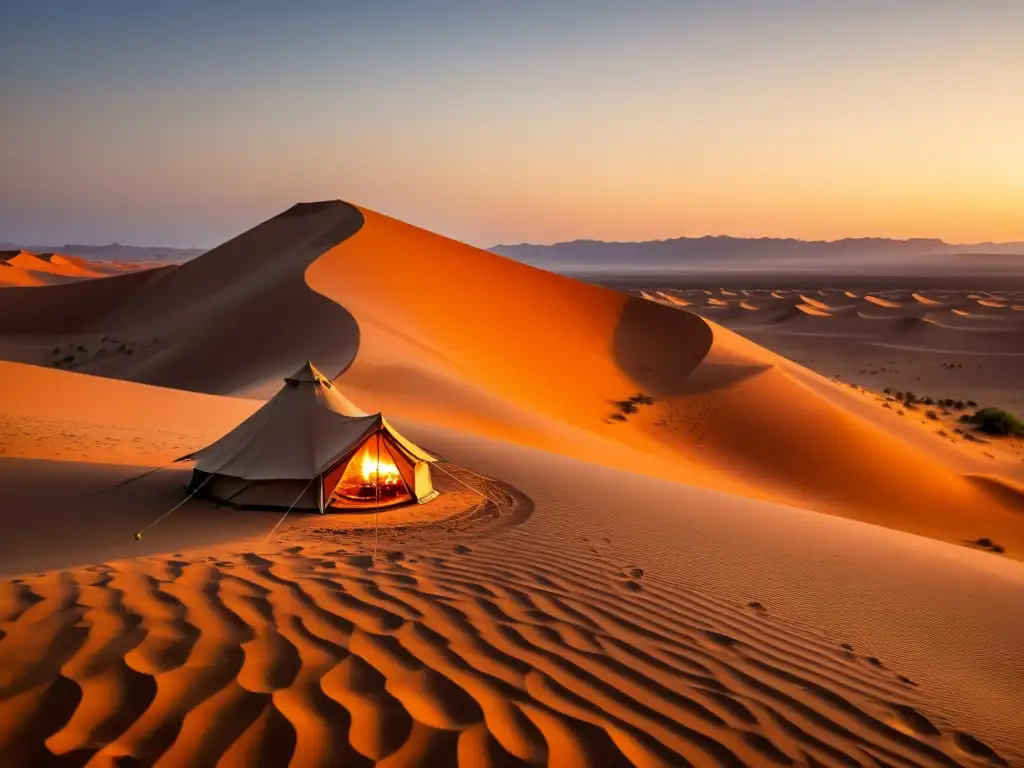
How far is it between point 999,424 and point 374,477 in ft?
68.3

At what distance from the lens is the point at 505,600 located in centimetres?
496

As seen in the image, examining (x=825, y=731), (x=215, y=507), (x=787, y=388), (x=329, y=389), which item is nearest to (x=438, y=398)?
(x=329, y=389)

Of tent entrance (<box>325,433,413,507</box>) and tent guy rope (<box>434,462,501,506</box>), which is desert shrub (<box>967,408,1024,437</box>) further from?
tent entrance (<box>325,433,413,507</box>)

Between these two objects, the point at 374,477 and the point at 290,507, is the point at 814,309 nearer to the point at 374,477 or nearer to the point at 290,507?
the point at 374,477

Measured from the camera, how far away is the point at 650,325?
30156 mm

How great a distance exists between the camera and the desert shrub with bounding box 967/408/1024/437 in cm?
2194

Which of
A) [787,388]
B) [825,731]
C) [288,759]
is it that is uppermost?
[288,759]

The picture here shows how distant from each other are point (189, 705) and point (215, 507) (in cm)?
593

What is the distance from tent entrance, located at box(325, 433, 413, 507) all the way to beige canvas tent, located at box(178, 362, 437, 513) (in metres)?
0.01

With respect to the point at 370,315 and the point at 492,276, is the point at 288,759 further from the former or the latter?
the point at 492,276

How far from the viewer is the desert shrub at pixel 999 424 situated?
72.0 feet

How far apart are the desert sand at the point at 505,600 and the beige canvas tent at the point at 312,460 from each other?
37cm

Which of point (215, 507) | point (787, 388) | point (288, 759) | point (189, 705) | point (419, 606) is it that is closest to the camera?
point (288, 759)

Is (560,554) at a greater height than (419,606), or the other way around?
(419,606)
